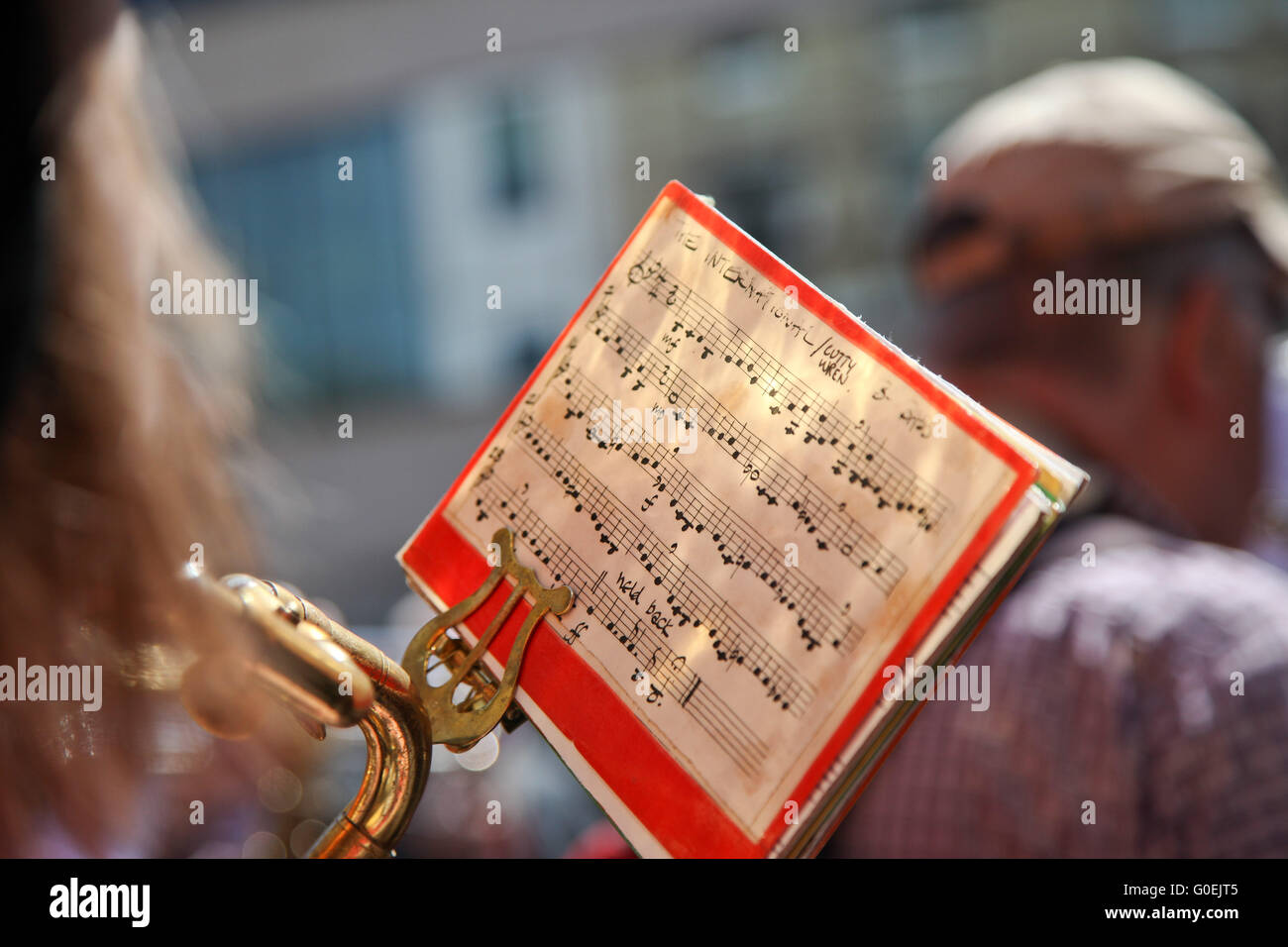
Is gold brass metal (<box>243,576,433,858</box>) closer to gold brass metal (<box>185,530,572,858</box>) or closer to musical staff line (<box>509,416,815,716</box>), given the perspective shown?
gold brass metal (<box>185,530,572,858</box>)

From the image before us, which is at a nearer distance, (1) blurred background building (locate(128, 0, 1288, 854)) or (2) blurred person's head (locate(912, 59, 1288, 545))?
(2) blurred person's head (locate(912, 59, 1288, 545))

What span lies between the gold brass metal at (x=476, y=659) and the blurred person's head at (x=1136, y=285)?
1.14 meters

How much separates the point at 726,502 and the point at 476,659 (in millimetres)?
256

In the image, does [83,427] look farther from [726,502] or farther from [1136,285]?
[1136,285]

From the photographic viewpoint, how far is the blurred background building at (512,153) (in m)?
13.1

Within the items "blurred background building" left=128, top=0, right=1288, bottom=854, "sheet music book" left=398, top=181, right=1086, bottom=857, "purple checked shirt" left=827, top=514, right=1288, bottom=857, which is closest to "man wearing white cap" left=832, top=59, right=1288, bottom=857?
"purple checked shirt" left=827, top=514, right=1288, bottom=857

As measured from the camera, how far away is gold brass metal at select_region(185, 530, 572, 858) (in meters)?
0.68

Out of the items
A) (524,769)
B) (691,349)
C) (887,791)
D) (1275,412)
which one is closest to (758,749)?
(691,349)

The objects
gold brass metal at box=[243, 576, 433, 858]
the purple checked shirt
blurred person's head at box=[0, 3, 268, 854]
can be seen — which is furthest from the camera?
the purple checked shirt

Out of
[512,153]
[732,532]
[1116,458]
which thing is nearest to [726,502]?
[732,532]

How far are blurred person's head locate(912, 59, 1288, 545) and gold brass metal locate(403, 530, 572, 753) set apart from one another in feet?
3.74

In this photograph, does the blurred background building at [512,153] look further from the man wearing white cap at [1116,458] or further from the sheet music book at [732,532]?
the sheet music book at [732,532]

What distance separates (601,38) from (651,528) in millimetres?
13968

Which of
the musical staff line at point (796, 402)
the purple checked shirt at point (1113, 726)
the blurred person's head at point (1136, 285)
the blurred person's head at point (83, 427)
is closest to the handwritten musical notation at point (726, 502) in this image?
the musical staff line at point (796, 402)
